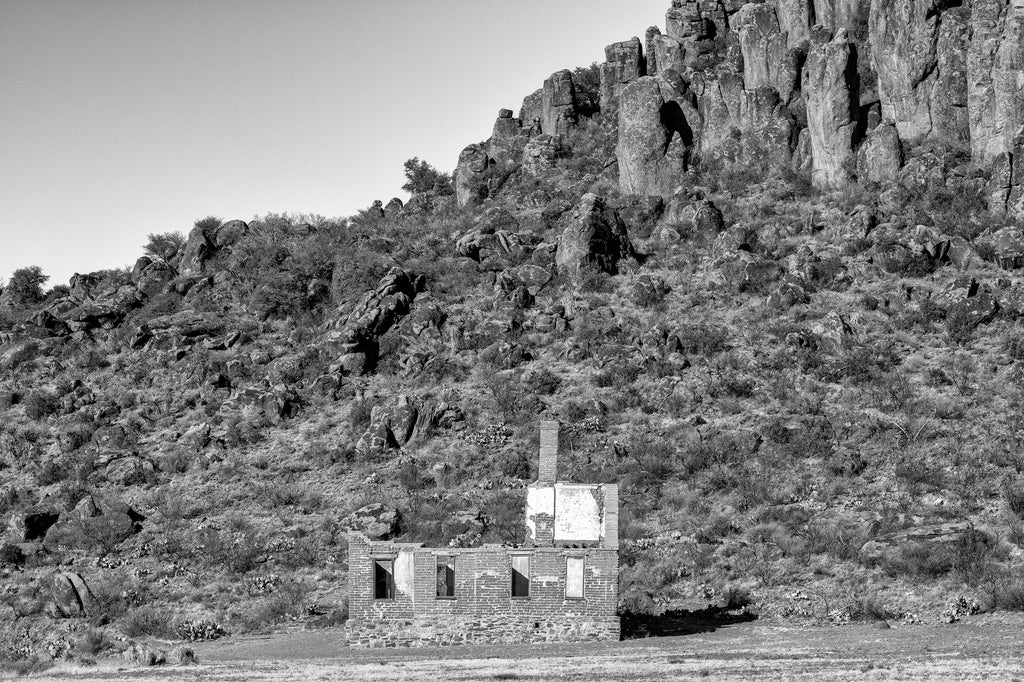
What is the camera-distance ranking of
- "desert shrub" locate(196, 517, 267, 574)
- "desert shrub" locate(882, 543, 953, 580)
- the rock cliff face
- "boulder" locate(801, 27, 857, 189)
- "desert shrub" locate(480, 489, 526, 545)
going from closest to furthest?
"desert shrub" locate(882, 543, 953, 580)
"desert shrub" locate(196, 517, 267, 574)
"desert shrub" locate(480, 489, 526, 545)
the rock cliff face
"boulder" locate(801, 27, 857, 189)

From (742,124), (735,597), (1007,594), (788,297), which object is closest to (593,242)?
(788,297)

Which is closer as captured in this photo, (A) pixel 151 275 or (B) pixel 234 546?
(B) pixel 234 546

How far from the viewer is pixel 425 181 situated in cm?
8344

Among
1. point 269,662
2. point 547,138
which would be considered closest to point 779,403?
point 269,662

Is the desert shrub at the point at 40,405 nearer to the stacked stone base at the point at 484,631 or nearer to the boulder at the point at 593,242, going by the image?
the boulder at the point at 593,242

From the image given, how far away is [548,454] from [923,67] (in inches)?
1577

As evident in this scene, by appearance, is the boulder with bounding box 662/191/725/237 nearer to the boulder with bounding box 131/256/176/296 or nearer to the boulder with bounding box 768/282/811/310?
the boulder with bounding box 768/282/811/310

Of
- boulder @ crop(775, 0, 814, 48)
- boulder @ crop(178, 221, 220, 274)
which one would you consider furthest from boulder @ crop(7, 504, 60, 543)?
boulder @ crop(775, 0, 814, 48)

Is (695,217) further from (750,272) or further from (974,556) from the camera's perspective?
(974,556)

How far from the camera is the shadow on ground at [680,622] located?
104 ft

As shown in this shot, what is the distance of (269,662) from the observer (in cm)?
2920

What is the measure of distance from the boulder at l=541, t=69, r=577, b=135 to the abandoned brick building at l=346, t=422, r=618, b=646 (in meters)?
51.4

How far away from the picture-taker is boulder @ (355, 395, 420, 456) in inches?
1971

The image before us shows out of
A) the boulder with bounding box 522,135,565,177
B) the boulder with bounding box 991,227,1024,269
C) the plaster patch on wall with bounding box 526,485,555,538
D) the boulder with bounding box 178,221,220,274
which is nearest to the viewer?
the plaster patch on wall with bounding box 526,485,555,538
